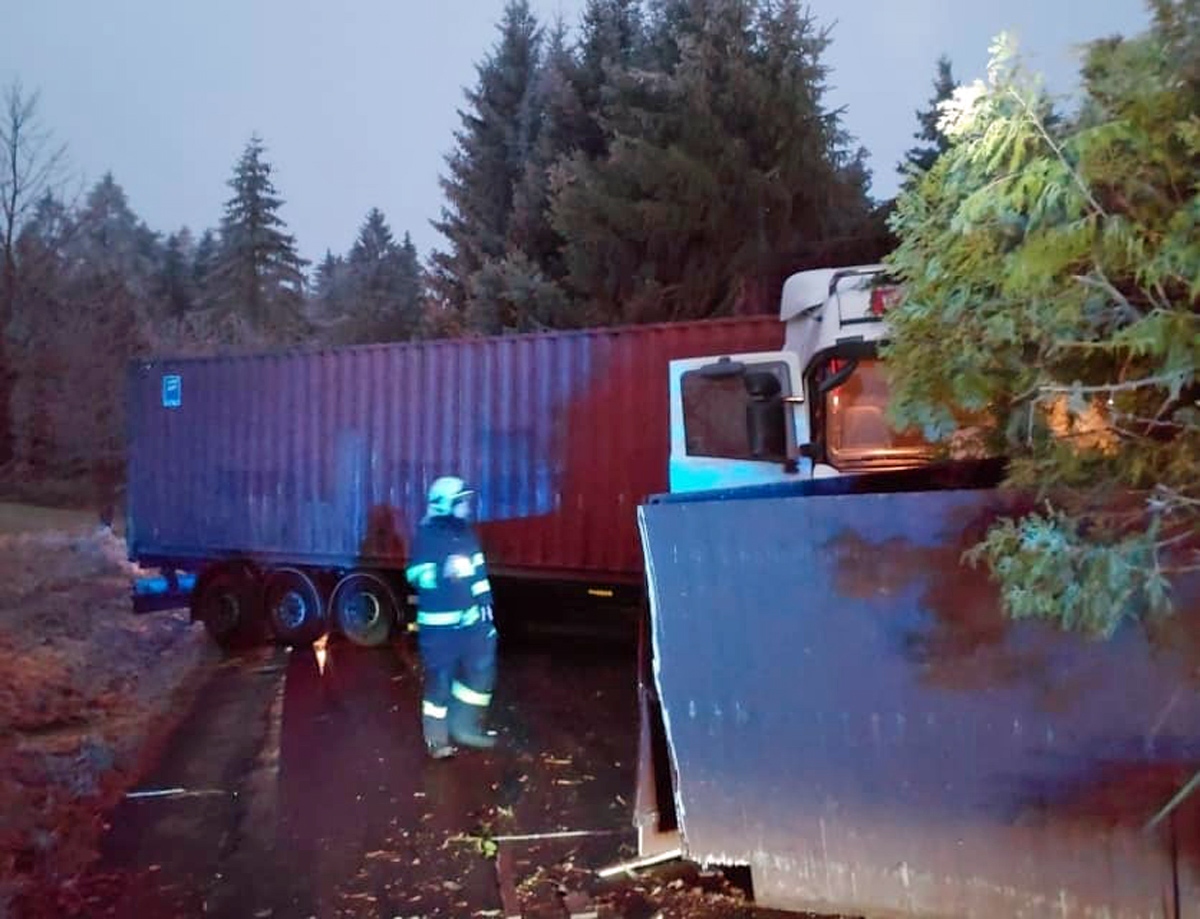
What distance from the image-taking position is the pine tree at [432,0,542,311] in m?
26.6

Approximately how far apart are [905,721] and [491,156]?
81.8ft

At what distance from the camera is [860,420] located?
20.3 feet

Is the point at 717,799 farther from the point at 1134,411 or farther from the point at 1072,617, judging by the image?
the point at 1134,411

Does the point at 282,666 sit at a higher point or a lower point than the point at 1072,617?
lower

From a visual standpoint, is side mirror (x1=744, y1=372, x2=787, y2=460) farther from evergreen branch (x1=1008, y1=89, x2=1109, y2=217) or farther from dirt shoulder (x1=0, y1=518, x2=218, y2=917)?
dirt shoulder (x1=0, y1=518, x2=218, y2=917)

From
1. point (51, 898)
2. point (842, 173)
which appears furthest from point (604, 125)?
point (51, 898)

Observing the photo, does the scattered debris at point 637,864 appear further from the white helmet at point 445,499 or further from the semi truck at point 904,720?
the white helmet at point 445,499

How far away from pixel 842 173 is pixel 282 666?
1456cm

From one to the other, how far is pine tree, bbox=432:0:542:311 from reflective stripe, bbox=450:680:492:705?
781 inches

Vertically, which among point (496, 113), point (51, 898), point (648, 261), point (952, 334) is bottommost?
A: point (51, 898)

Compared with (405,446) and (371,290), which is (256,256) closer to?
(371,290)

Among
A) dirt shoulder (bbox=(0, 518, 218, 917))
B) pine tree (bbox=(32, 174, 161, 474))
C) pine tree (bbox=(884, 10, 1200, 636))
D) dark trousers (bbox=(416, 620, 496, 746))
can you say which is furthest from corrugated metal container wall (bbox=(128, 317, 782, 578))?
pine tree (bbox=(32, 174, 161, 474))

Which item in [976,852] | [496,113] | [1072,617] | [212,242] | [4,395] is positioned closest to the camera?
[1072,617]

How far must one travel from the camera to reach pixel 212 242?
6588 centimetres
